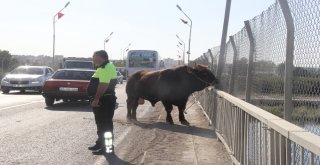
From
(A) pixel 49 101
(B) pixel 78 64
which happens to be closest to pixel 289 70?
(A) pixel 49 101

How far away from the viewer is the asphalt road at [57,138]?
8.07m

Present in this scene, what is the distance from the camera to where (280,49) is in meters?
5.68

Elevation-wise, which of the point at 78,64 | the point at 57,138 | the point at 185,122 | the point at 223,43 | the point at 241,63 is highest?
the point at 78,64

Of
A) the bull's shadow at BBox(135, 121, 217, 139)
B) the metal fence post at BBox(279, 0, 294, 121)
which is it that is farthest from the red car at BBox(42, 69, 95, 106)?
the metal fence post at BBox(279, 0, 294, 121)

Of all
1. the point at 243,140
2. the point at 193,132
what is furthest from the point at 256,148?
the point at 193,132

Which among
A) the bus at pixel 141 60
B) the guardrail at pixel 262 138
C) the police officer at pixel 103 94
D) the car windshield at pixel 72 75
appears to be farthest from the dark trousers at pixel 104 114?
the bus at pixel 141 60

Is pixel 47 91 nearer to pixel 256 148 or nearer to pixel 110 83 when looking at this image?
pixel 110 83

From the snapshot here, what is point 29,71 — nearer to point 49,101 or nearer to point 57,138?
point 49,101

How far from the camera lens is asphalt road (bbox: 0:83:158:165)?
8070 mm

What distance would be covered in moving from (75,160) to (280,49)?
3.73 metres

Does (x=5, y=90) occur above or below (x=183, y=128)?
above

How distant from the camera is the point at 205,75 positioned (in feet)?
42.0

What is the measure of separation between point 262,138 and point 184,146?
15.0 feet

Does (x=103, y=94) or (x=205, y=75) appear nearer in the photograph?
(x=103, y=94)
